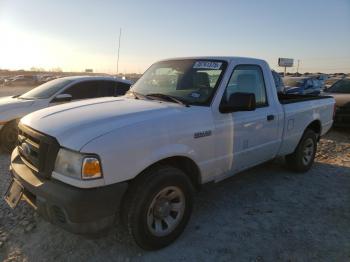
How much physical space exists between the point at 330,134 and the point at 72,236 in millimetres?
7901

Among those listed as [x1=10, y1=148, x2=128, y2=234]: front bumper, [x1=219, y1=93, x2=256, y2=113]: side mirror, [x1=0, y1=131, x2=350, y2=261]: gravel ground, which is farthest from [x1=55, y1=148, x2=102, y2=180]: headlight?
[x1=219, y1=93, x2=256, y2=113]: side mirror

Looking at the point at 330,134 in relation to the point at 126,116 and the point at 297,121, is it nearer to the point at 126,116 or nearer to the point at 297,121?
the point at 297,121

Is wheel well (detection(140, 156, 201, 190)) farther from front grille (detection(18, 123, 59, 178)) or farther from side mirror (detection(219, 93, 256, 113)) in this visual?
front grille (detection(18, 123, 59, 178))

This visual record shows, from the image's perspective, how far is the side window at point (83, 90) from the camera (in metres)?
7.16

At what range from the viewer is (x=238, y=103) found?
3.66 meters

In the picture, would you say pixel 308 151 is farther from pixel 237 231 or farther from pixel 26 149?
pixel 26 149

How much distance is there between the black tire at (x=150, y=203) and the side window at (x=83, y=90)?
4.62 m

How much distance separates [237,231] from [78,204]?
1.88 m

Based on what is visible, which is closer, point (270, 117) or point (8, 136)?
point (270, 117)

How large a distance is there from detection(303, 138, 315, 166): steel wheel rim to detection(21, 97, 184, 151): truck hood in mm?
3115

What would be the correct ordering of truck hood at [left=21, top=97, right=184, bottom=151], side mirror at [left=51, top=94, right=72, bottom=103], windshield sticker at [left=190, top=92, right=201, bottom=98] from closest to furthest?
truck hood at [left=21, top=97, right=184, bottom=151]
windshield sticker at [left=190, top=92, right=201, bottom=98]
side mirror at [left=51, top=94, right=72, bottom=103]

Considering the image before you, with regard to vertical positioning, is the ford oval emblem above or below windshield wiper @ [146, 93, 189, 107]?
below

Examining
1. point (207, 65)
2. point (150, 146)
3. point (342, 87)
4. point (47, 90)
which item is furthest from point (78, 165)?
point (342, 87)

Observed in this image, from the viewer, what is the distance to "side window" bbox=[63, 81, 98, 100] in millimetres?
7164
